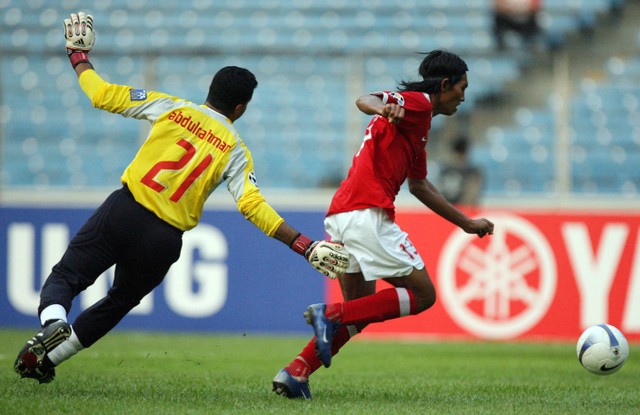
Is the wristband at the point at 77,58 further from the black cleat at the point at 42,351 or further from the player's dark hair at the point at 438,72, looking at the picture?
the player's dark hair at the point at 438,72

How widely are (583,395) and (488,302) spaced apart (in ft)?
16.2

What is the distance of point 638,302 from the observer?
454 inches

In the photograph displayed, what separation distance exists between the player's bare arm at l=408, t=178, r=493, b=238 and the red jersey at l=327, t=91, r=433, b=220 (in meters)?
0.43

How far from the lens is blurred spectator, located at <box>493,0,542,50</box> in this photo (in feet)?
45.3

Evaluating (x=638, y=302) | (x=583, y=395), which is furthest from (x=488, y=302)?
(x=583, y=395)

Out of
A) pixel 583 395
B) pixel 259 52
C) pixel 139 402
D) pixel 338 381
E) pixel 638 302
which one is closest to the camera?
pixel 139 402

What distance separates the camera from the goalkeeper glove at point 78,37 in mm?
6094

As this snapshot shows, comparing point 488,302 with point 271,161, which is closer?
point 488,302

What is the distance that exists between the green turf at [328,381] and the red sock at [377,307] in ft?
1.54

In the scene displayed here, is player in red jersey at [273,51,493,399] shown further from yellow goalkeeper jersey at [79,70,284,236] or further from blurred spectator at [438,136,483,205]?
blurred spectator at [438,136,483,205]

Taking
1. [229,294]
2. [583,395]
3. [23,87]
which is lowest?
[229,294]

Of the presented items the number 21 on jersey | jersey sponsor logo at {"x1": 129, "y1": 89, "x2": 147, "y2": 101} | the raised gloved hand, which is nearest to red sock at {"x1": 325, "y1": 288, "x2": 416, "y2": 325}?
the raised gloved hand

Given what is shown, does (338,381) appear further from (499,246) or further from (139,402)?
Answer: (499,246)

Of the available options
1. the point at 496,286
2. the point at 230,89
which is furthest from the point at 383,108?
the point at 496,286
